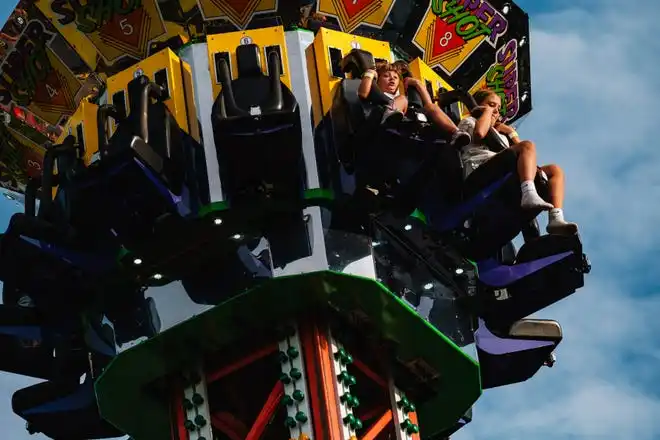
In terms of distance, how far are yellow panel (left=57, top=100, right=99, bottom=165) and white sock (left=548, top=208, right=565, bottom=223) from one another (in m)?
7.56

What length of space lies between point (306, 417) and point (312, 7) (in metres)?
7.36

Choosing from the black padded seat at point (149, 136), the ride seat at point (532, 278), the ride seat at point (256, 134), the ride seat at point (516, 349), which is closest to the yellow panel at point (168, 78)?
the black padded seat at point (149, 136)

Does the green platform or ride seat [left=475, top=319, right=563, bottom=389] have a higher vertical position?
ride seat [left=475, top=319, right=563, bottom=389]

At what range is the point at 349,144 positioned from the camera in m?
29.2

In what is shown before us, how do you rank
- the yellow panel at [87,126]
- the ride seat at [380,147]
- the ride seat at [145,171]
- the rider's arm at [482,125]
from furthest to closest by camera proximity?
1. the yellow panel at [87,126]
2. the rider's arm at [482,125]
3. the ride seat at [380,147]
4. the ride seat at [145,171]

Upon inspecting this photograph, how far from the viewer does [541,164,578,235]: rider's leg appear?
95.5 ft

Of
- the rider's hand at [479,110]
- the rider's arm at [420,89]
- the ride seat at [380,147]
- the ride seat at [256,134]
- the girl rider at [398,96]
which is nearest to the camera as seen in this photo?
the ride seat at [256,134]

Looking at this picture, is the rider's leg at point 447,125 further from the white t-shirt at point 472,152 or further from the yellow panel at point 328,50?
the yellow panel at point 328,50

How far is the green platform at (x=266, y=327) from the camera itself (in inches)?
1147

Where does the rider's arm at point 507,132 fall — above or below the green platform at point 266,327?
above

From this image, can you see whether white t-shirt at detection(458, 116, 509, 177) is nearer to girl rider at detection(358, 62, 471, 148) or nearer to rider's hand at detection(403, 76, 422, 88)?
girl rider at detection(358, 62, 471, 148)

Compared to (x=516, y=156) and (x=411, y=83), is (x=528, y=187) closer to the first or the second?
(x=516, y=156)

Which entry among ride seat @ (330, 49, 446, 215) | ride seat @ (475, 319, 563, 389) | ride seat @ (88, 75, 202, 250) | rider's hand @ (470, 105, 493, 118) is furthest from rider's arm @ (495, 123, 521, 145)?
ride seat @ (88, 75, 202, 250)

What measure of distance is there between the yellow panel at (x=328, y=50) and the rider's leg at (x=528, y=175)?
3.02 metres
